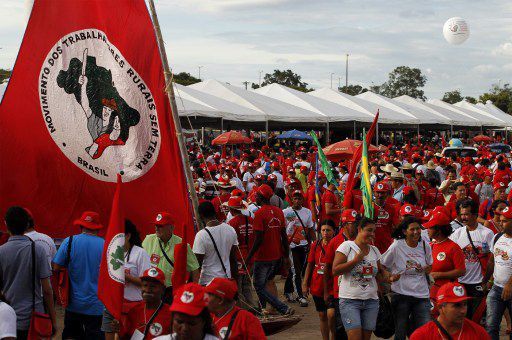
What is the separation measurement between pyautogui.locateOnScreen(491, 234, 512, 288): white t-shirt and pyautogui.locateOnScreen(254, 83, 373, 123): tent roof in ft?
83.4

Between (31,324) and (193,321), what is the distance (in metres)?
2.62

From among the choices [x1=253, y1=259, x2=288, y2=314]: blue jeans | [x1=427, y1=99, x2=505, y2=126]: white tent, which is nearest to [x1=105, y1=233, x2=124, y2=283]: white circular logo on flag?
[x1=253, y1=259, x2=288, y2=314]: blue jeans

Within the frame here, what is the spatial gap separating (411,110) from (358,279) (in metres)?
36.6

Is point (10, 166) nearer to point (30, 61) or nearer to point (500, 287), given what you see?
point (30, 61)

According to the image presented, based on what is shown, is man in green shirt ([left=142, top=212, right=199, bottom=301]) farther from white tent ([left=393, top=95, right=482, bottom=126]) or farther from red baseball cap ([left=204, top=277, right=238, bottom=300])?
white tent ([left=393, top=95, right=482, bottom=126])

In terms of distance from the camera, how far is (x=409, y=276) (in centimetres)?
733

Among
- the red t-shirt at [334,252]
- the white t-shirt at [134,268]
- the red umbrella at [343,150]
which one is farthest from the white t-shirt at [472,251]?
the red umbrella at [343,150]

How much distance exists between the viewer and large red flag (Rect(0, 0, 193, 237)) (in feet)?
23.1

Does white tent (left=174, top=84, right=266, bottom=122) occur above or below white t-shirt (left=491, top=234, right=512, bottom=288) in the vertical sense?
above

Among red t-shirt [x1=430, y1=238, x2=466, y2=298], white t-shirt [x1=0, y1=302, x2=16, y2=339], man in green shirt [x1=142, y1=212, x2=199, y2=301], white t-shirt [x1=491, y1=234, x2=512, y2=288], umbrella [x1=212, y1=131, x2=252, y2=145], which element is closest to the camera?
white t-shirt [x1=0, y1=302, x2=16, y2=339]

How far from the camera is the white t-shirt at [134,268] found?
6.46m

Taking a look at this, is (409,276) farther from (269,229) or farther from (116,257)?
(116,257)

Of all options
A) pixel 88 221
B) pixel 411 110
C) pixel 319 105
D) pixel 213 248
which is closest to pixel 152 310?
pixel 88 221

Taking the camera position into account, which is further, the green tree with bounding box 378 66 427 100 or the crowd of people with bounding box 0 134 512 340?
the green tree with bounding box 378 66 427 100
